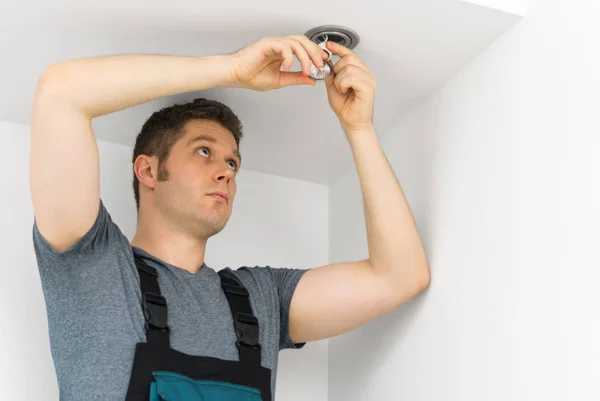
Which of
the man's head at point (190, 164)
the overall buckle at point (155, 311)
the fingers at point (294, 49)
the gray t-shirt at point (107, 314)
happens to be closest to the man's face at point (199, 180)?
the man's head at point (190, 164)

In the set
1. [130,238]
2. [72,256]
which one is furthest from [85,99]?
[130,238]

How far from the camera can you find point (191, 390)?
1.22 metres

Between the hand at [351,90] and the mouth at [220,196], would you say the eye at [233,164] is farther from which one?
the hand at [351,90]

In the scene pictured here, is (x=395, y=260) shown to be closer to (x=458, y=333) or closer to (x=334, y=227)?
(x=458, y=333)

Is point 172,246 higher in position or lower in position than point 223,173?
lower

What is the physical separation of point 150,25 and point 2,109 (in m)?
0.51

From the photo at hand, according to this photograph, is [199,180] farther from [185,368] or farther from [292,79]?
[185,368]

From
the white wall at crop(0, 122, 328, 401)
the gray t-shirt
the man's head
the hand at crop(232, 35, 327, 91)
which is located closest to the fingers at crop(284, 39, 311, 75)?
the hand at crop(232, 35, 327, 91)

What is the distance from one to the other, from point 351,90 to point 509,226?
421mm

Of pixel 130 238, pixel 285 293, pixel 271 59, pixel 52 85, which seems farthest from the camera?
pixel 130 238

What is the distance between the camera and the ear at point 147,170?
1557mm

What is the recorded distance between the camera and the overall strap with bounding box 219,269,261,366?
1362 mm

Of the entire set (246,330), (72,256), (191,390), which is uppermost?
(72,256)

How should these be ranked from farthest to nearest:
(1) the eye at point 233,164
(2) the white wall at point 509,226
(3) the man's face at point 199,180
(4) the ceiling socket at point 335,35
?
(1) the eye at point 233,164 < (3) the man's face at point 199,180 < (4) the ceiling socket at point 335,35 < (2) the white wall at point 509,226
